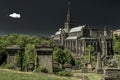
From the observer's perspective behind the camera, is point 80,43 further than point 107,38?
Yes

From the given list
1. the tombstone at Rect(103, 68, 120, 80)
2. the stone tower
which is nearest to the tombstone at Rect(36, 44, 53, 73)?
the tombstone at Rect(103, 68, 120, 80)

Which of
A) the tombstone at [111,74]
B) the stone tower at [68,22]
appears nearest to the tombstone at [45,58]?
the tombstone at [111,74]

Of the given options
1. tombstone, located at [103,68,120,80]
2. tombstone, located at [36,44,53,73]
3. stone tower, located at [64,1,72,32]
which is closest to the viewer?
tombstone, located at [103,68,120,80]

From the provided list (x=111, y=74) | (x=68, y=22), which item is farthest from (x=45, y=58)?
(x=68, y=22)

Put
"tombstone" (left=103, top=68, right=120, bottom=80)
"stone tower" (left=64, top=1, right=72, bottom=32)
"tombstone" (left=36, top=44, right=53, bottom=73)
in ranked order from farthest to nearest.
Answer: "stone tower" (left=64, top=1, right=72, bottom=32), "tombstone" (left=36, top=44, right=53, bottom=73), "tombstone" (left=103, top=68, right=120, bottom=80)

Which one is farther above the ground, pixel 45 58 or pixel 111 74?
pixel 45 58

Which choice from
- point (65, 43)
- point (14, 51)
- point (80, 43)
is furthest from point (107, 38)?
point (14, 51)

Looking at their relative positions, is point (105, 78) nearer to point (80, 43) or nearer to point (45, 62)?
point (45, 62)

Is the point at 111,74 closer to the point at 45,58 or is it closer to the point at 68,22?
the point at 45,58

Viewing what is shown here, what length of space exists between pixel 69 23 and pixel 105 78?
178581mm

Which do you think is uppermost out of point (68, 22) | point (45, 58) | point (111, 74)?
point (68, 22)

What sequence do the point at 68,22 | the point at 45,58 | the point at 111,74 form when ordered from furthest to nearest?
the point at 68,22 < the point at 45,58 < the point at 111,74

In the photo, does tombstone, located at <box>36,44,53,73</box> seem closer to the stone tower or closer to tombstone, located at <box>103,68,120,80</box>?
tombstone, located at <box>103,68,120,80</box>

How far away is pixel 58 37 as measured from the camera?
609ft
